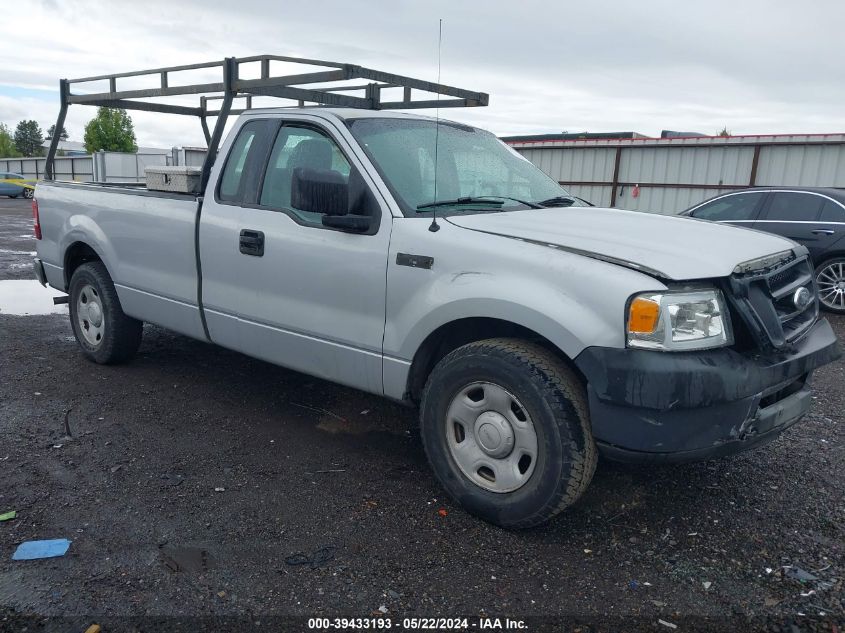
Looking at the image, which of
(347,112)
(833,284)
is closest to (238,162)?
(347,112)

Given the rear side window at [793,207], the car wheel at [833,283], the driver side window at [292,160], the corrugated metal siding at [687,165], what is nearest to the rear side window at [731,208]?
the rear side window at [793,207]

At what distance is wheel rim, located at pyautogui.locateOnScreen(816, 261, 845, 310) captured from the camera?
29.0 ft

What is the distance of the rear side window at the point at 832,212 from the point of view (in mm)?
8911

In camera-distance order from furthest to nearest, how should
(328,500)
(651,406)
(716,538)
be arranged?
1. (328,500)
2. (716,538)
3. (651,406)

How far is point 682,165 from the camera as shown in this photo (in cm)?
1862

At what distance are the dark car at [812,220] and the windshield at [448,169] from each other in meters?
6.00

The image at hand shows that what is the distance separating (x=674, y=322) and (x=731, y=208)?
7.77 metres

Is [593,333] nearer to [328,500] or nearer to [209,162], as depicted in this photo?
[328,500]

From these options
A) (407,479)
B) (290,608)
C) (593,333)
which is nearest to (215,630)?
(290,608)

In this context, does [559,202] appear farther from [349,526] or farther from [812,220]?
[812,220]

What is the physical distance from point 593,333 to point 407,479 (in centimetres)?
148

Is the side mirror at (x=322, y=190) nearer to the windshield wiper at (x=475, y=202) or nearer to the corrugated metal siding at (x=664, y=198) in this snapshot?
the windshield wiper at (x=475, y=202)

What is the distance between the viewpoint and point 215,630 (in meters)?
2.55

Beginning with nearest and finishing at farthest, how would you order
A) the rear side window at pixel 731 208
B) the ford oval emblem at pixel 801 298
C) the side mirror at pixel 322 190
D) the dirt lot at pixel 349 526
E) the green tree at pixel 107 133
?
the dirt lot at pixel 349 526 → the ford oval emblem at pixel 801 298 → the side mirror at pixel 322 190 → the rear side window at pixel 731 208 → the green tree at pixel 107 133
